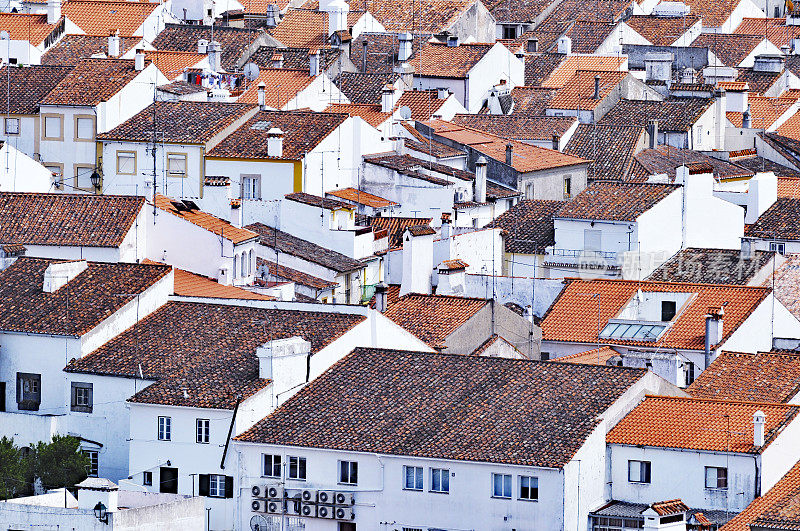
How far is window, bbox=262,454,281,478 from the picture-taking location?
53.4 meters

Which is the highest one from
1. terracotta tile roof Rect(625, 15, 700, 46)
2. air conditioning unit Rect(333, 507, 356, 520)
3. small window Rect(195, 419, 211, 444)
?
terracotta tile roof Rect(625, 15, 700, 46)

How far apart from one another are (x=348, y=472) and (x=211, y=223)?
1475 cm

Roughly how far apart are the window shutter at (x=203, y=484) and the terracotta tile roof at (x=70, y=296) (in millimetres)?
4793

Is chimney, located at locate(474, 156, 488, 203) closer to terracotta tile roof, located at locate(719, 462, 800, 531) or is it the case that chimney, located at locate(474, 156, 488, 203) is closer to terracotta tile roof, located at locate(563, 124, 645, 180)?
terracotta tile roof, located at locate(563, 124, 645, 180)

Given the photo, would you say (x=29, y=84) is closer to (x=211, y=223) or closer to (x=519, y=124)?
(x=211, y=223)

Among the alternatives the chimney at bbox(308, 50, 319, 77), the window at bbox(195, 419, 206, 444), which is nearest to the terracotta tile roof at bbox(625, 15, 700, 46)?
the chimney at bbox(308, 50, 319, 77)

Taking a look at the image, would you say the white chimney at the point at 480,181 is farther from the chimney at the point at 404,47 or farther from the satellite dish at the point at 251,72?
the chimney at the point at 404,47

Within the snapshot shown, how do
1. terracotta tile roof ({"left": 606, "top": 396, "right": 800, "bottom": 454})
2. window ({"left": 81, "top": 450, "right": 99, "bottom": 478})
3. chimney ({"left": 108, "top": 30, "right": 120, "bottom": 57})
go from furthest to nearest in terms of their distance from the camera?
chimney ({"left": 108, "top": 30, "right": 120, "bottom": 57}), window ({"left": 81, "top": 450, "right": 99, "bottom": 478}), terracotta tile roof ({"left": 606, "top": 396, "right": 800, "bottom": 454})

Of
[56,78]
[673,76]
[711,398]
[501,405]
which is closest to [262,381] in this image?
[501,405]

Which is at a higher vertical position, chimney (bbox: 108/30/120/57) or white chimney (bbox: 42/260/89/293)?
chimney (bbox: 108/30/120/57)

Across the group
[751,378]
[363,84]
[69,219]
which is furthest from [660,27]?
[751,378]

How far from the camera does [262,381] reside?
54500mm

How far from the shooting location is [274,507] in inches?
2110

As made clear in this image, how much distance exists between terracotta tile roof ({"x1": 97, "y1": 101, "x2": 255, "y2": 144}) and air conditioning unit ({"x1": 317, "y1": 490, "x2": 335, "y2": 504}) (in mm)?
24114
